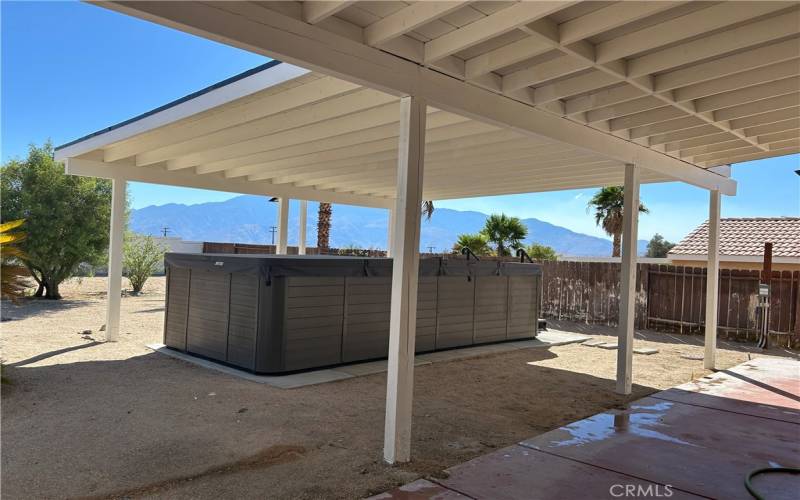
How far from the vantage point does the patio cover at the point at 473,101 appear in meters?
3.04

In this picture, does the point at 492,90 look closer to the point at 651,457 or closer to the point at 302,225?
the point at 651,457

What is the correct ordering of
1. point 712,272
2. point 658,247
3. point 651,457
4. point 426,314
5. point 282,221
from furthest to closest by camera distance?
point 658,247, point 282,221, point 426,314, point 712,272, point 651,457

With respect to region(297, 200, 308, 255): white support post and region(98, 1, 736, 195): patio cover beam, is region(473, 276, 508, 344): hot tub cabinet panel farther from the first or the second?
region(297, 200, 308, 255): white support post

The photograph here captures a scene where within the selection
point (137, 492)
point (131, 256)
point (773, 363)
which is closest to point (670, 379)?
point (773, 363)

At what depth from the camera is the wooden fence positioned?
32.6 feet

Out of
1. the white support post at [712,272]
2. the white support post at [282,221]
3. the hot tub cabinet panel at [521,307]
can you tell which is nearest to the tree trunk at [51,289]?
the white support post at [282,221]

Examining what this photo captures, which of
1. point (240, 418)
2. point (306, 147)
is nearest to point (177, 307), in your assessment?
point (306, 147)

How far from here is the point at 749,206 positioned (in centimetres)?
18012

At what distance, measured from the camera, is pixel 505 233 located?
18.9m

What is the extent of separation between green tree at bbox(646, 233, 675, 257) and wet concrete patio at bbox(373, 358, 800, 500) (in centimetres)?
4862

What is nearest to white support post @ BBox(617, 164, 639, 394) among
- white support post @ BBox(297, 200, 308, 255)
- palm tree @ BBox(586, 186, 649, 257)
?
white support post @ BBox(297, 200, 308, 255)

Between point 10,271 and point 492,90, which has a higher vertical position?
point 492,90

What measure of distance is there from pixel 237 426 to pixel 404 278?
6.34 feet

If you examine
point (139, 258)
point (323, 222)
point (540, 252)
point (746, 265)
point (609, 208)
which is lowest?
point (139, 258)
